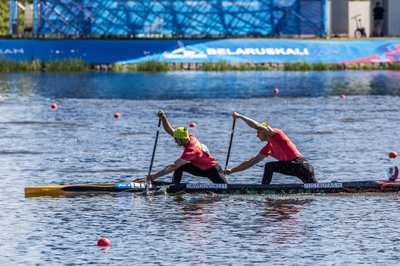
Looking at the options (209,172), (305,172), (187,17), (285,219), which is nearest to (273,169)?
(305,172)

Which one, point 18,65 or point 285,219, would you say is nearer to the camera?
point 285,219

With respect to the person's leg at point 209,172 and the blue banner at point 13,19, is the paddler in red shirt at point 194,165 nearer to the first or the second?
the person's leg at point 209,172

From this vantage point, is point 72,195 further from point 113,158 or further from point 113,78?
point 113,78

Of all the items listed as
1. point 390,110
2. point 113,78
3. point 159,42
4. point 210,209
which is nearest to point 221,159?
point 210,209

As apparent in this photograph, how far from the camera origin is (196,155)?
30578 millimetres

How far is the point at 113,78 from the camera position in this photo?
77438mm

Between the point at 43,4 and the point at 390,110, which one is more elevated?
the point at 43,4

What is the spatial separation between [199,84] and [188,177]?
39173 mm

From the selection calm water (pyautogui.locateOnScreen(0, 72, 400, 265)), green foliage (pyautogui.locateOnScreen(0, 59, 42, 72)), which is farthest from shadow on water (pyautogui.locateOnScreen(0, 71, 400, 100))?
green foliage (pyautogui.locateOnScreen(0, 59, 42, 72))

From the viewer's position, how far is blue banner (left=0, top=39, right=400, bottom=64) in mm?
81562

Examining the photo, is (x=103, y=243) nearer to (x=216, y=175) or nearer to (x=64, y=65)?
(x=216, y=175)

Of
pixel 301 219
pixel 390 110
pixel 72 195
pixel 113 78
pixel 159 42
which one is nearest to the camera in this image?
pixel 301 219

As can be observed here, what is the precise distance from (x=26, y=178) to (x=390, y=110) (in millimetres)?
26898

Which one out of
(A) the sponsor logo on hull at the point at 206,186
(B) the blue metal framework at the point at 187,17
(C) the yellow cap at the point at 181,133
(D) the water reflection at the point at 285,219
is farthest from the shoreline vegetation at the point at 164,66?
(D) the water reflection at the point at 285,219
